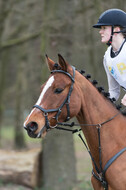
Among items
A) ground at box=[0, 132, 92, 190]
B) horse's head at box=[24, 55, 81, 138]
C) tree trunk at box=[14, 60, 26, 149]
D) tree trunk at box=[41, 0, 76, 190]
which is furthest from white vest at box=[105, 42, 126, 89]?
tree trunk at box=[14, 60, 26, 149]

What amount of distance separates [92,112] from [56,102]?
470 mm

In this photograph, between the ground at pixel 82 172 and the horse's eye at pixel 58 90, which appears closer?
the horse's eye at pixel 58 90

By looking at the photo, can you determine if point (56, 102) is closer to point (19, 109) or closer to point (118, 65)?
point (118, 65)

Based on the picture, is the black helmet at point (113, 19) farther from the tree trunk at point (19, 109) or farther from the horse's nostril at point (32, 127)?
the tree trunk at point (19, 109)

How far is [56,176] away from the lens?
28.3ft

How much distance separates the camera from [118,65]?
4160mm

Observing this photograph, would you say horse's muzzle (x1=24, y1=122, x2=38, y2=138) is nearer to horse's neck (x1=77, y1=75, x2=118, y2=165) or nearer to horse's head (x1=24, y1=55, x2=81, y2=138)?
horse's head (x1=24, y1=55, x2=81, y2=138)

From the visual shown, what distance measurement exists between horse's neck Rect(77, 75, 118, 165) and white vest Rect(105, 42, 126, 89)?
39 centimetres

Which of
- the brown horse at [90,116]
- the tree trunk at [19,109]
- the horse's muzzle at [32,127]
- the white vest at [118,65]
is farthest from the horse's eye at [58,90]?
the tree trunk at [19,109]

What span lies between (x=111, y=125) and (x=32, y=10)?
28.8 feet

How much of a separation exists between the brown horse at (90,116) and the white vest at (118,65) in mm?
331

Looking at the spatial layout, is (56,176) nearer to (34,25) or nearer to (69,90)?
(69,90)

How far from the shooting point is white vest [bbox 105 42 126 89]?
4.12 metres

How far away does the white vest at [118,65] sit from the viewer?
4117mm
